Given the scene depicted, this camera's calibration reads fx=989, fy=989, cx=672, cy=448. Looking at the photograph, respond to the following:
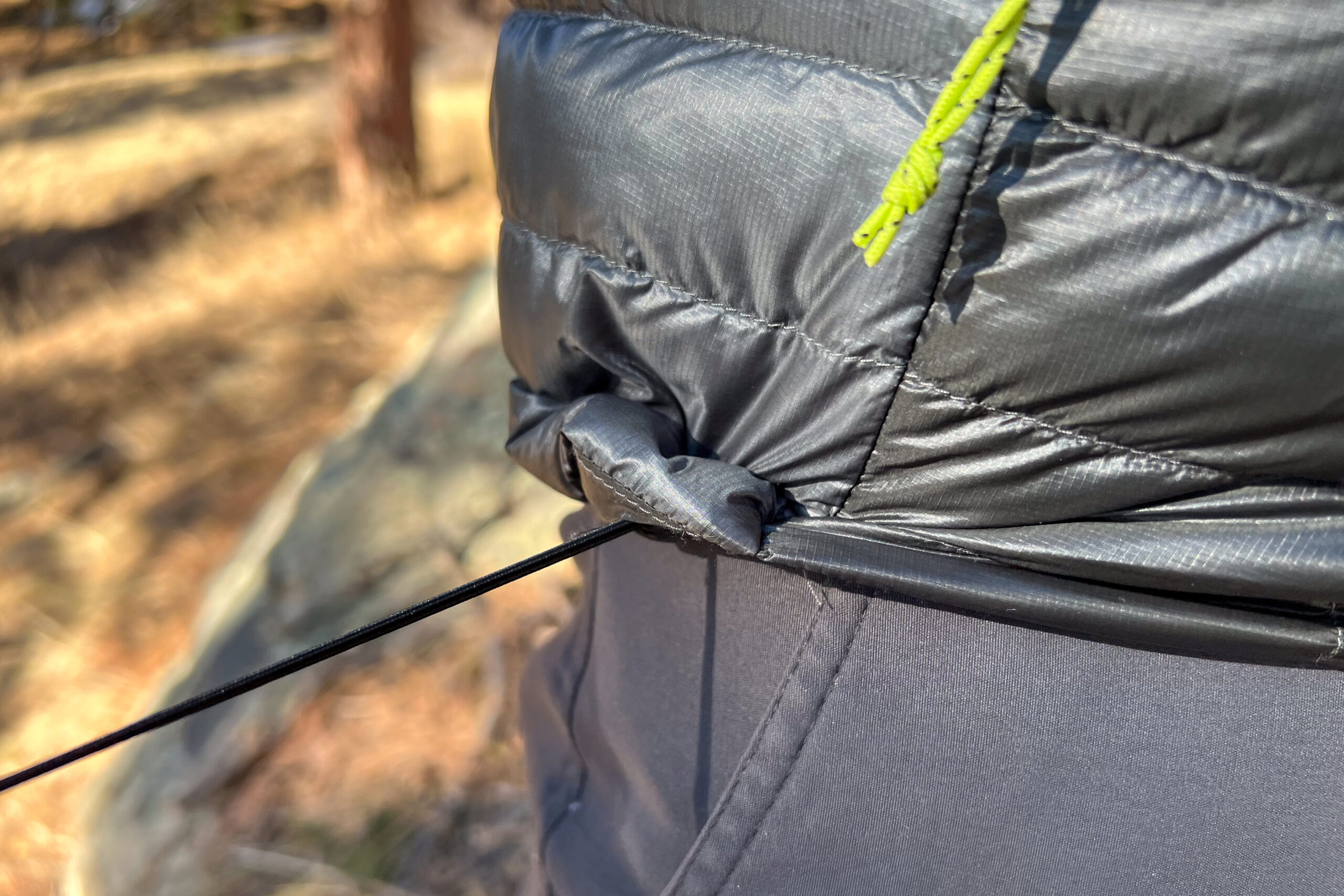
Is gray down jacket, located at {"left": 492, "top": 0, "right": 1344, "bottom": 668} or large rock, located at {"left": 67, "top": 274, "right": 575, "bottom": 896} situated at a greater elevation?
gray down jacket, located at {"left": 492, "top": 0, "right": 1344, "bottom": 668}

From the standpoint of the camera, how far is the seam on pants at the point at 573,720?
0.85 m

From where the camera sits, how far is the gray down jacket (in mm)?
541

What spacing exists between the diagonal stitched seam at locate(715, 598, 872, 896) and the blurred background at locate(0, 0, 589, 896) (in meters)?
1.04

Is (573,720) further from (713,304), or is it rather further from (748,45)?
(748,45)

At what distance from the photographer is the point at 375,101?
15.4 ft

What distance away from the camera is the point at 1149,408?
600 mm

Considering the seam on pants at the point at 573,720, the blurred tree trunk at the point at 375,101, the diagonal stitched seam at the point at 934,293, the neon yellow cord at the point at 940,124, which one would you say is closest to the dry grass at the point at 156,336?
the blurred tree trunk at the point at 375,101

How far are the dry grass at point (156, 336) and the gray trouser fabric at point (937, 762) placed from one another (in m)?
1.27

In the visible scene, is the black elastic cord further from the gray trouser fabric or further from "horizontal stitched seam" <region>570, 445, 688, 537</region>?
the gray trouser fabric

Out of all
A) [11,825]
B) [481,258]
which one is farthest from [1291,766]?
[481,258]

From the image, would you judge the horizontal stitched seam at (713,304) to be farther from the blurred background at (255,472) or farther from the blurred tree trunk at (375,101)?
the blurred tree trunk at (375,101)

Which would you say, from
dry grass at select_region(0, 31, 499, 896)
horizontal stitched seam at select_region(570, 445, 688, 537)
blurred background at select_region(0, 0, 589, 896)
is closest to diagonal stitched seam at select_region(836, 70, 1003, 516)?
horizontal stitched seam at select_region(570, 445, 688, 537)

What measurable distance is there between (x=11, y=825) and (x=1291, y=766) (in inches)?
95.1

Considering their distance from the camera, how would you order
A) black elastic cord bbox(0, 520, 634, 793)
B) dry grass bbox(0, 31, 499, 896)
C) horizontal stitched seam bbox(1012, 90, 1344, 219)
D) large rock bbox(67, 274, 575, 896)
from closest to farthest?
horizontal stitched seam bbox(1012, 90, 1344, 219) → black elastic cord bbox(0, 520, 634, 793) → large rock bbox(67, 274, 575, 896) → dry grass bbox(0, 31, 499, 896)
